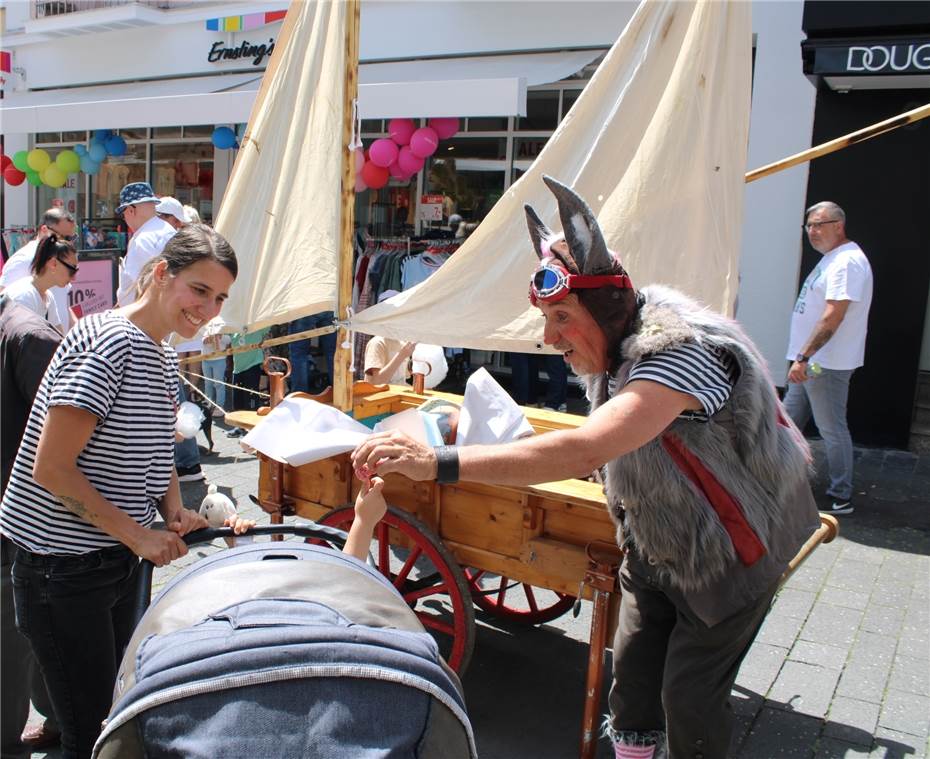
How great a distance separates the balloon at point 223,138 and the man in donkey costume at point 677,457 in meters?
9.19

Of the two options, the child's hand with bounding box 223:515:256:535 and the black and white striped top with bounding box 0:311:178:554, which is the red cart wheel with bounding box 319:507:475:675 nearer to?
the child's hand with bounding box 223:515:256:535

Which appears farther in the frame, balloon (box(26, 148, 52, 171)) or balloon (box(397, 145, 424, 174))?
balloon (box(26, 148, 52, 171))

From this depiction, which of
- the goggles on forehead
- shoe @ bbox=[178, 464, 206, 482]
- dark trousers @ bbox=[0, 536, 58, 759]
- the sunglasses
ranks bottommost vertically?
shoe @ bbox=[178, 464, 206, 482]

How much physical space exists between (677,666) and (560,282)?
105 centimetres

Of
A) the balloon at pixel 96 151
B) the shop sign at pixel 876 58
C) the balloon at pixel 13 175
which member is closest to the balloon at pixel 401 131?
the shop sign at pixel 876 58

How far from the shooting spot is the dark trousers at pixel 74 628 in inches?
84.0

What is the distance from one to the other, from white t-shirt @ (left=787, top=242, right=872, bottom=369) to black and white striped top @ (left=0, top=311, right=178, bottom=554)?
4.64 m

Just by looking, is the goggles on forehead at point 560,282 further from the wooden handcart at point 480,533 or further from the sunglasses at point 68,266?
the sunglasses at point 68,266

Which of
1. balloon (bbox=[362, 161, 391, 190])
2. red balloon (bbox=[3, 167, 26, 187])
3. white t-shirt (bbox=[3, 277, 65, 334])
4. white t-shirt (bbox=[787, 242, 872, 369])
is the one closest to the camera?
white t-shirt (bbox=[3, 277, 65, 334])

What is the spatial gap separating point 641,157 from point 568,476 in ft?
5.38

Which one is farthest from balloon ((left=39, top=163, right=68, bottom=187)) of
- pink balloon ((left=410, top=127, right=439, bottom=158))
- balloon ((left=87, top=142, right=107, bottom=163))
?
pink balloon ((left=410, top=127, right=439, bottom=158))

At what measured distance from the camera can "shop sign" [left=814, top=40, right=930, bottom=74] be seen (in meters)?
6.22

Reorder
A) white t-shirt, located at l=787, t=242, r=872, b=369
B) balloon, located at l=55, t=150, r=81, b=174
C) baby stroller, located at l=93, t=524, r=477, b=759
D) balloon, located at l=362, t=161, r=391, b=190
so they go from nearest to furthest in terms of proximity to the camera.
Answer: baby stroller, located at l=93, t=524, r=477, b=759 < white t-shirt, located at l=787, t=242, r=872, b=369 < balloon, located at l=362, t=161, r=391, b=190 < balloon, located at l=55, t=150, r=81, b=174

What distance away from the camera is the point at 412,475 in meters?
2.01
